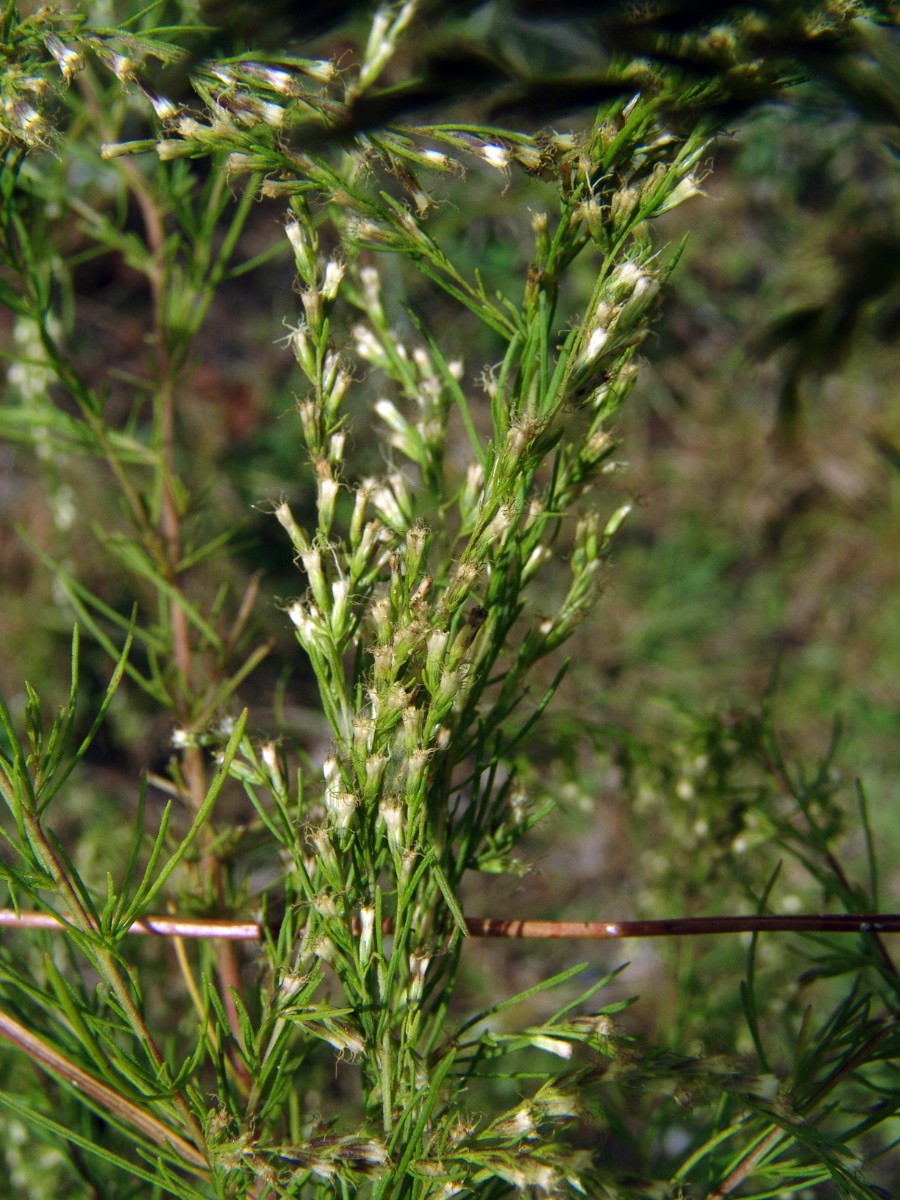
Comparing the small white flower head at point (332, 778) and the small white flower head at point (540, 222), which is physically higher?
the small white flower head at point (540, 222)

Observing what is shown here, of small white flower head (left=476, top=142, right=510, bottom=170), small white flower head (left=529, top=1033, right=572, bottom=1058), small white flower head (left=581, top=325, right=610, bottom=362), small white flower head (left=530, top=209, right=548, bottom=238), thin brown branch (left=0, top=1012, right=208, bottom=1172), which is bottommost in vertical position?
thin brown branch (left=0, top=1012, right=208, bottom=1172)

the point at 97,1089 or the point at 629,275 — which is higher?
the point at 629,275

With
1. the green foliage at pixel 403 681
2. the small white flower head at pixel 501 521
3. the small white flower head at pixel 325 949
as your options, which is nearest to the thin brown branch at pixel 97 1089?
the green foliage at pixel 403 681

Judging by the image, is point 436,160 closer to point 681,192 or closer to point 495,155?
point 495,155

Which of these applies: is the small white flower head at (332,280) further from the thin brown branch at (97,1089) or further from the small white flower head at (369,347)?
the thin brown branch at (97,1089)

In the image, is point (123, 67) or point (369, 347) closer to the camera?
point (123, 67)

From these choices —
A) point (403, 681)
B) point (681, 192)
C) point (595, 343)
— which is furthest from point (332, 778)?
point (681, 192)

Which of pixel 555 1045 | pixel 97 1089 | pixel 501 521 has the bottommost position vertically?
pixel 97 1089

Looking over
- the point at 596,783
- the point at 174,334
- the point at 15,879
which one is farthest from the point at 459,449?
the point at 15,879

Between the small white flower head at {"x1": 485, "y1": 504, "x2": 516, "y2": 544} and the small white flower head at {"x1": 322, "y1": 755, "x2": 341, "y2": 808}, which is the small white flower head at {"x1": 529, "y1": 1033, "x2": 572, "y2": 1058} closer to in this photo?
the small white flower head at {"x1": 322, "y1": 755, "x2": 341, "y2": 808}

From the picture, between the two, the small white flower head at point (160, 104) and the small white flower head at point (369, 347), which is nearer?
the small white flower head at point (160, 104)

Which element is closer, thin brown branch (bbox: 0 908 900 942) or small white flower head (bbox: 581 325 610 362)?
small white flower head (bbox: 581 325 610 362)

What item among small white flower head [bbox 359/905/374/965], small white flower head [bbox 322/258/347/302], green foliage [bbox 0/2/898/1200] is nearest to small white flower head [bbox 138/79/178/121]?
green foliage [bbox 0/2/898/1200]
